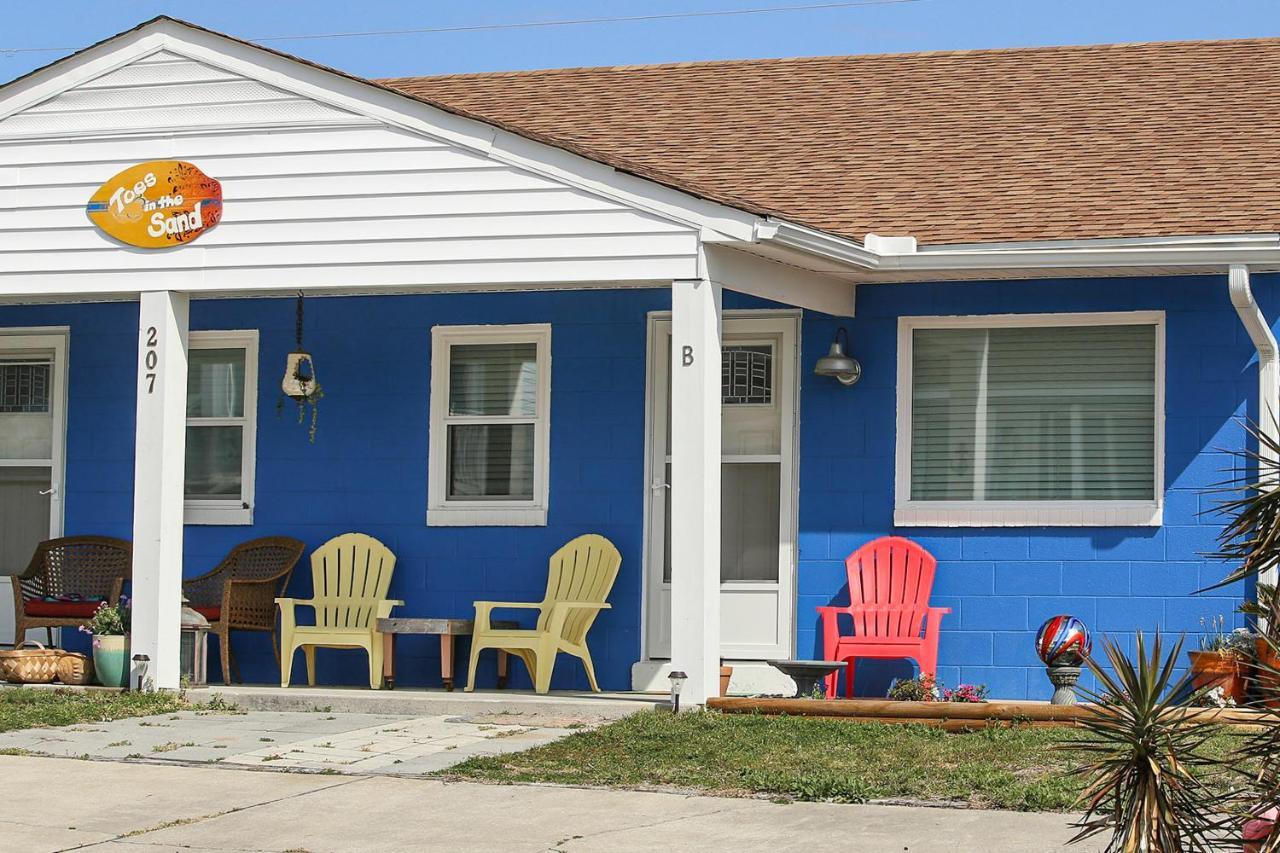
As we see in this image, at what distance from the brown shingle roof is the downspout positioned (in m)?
0.37

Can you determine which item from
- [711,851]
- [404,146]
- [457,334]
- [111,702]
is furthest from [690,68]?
[711,851]

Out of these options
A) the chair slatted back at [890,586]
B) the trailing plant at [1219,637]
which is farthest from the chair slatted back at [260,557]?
the trailing plant at [1219,637]

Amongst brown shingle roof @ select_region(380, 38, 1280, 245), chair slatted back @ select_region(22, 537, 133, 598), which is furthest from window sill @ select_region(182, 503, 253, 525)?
brown shingle roof @ select_region(380, 38, 1280, 245)

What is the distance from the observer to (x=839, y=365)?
10.9 metres

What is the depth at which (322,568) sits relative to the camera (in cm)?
1190

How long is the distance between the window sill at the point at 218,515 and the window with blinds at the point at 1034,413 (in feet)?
14.6

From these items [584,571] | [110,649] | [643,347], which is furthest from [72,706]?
[643,347]

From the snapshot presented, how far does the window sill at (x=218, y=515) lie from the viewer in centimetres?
1221

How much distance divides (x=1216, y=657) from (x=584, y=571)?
12.7ft

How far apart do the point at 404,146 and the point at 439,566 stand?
2.94 metres

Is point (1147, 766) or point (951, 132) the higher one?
point (951, 132)

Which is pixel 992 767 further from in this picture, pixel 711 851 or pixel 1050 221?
pixel 1050 221

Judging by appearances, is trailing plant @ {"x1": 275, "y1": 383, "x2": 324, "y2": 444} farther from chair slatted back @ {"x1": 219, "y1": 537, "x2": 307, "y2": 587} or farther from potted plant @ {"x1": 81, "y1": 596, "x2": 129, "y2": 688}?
potted plant @ {"x1": 81, "y1": 596, "x2": 129, "y2": 688}

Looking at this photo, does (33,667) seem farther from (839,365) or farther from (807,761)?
(807,761)
